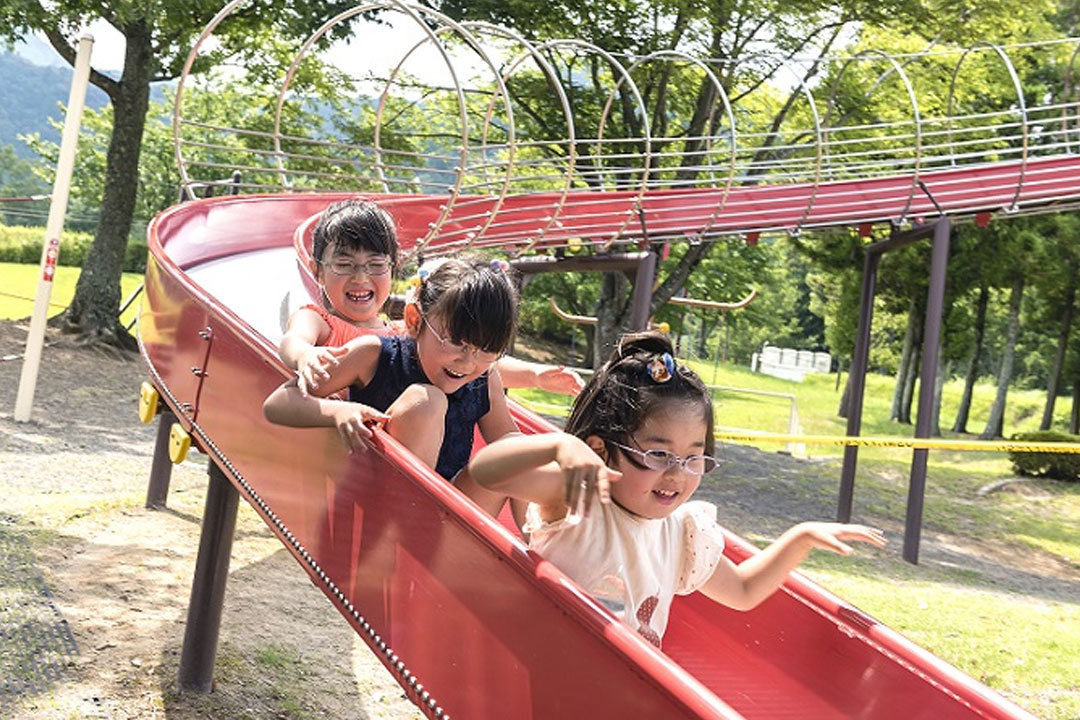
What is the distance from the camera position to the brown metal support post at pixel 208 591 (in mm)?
4305

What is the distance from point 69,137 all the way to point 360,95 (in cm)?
830

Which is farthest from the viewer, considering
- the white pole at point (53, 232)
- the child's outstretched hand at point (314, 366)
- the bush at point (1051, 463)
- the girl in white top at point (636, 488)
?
the bush at point (1051, 463)

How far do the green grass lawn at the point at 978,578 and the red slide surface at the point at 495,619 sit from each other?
278 centimetres

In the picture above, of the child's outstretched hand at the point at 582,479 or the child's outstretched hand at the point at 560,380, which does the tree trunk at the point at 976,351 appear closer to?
the child's outstretched hand at the point at 560,380

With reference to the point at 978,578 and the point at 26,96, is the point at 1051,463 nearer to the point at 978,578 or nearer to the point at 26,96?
the point at 978,578

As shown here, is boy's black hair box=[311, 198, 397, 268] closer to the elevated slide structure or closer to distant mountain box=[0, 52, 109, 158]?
the elevated slide structure

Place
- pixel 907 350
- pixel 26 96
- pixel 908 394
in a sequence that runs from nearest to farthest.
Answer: pixel 907 350 → pixel 908 394 → pixel 26 96

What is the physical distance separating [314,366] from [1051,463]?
48.1 feet

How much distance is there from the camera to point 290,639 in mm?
5270

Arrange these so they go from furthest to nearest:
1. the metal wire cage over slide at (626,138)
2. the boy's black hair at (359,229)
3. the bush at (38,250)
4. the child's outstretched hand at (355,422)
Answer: the bush at (38,250) → the metal wire cage over slide at (626,138) → the boy's black hair at (359,229) → the child's outstretched hand at (355,422)

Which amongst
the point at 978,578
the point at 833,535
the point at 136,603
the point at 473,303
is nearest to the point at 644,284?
the point at 978,578

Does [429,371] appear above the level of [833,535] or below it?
above

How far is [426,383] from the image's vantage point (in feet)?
10.00

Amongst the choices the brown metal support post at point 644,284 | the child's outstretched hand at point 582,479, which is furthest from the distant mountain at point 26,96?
the child's outstretched hand at point 582,479
